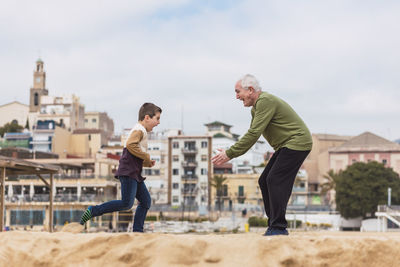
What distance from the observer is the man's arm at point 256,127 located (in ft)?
21.4

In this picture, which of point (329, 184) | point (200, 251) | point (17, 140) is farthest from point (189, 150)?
point (200, 251)

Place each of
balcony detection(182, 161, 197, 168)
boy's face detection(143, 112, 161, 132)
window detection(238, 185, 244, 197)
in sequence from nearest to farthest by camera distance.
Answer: boy's face detection(143, 112, 161, 132), window detection(238, 185, 244, 197), balcony detection(182, 161, 197, 168)

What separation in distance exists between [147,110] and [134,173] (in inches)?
29.8

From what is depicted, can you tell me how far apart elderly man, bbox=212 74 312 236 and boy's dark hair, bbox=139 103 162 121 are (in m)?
0.97

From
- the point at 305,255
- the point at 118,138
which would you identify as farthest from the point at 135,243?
the point at 118,138

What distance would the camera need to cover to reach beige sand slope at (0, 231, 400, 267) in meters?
5.77

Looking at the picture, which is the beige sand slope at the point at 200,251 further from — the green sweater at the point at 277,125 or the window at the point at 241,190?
the window at the point at 241,190

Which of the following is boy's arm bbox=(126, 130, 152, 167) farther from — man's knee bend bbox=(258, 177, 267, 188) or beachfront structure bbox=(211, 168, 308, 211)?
beachfront structure bbox=(211, 168, 308, 211)

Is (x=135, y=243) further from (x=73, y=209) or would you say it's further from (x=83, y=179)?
(x=83, y=179)

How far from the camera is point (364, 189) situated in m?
73.4

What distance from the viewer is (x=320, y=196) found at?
89.1 metres

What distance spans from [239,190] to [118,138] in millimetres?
32956

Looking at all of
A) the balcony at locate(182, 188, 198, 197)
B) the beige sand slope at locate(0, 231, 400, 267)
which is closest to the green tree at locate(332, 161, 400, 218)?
the balcony at locate(182, 188, 198, 197)

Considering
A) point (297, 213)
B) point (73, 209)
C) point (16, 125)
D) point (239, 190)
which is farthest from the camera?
point (16, 125)
